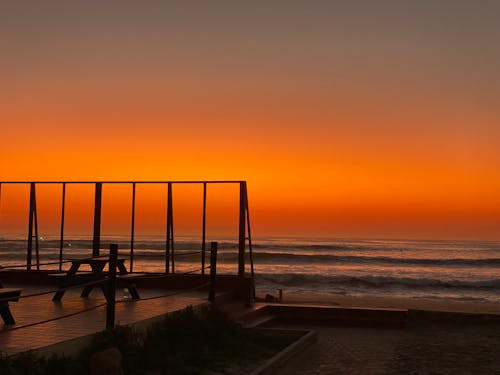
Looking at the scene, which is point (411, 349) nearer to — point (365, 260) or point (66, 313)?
point (66, 313)

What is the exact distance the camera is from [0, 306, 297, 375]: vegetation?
18.7 ft

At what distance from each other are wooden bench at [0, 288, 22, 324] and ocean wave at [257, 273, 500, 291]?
23.8 meters

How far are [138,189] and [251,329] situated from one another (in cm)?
479

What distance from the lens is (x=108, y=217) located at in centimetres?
1338

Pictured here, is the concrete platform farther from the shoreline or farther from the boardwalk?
the shoreline

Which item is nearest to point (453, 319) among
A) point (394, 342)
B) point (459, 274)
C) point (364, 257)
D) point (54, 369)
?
point (394, 342)

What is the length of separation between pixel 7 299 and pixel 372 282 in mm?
27780

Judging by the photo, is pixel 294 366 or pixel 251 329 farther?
pixel 251 329

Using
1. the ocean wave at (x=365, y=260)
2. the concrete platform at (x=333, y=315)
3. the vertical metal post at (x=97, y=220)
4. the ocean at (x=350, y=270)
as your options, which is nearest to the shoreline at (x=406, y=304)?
the ocean at (x=350, y=270)

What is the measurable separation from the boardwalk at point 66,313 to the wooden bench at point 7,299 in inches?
3.9

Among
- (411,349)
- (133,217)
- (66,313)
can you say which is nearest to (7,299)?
(66,313)

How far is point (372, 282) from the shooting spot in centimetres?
3238

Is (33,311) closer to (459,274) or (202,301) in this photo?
(202,301)

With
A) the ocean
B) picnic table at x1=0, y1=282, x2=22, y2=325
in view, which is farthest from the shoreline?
picnic table at x1=0, y1=282, x2=22, y2=325
